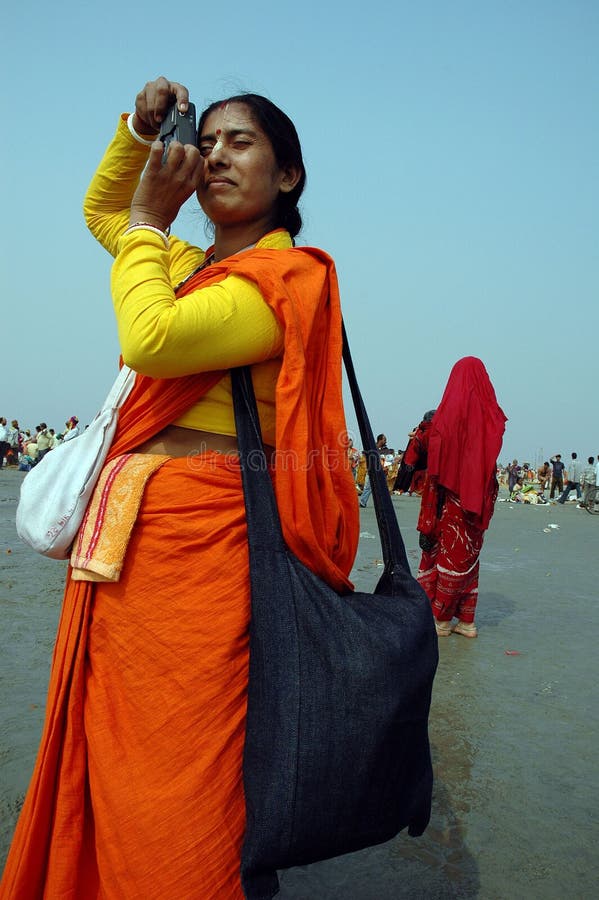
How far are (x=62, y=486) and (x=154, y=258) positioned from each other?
526mm

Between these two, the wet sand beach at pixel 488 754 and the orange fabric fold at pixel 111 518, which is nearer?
the orange fabric fold at pixel 111 518

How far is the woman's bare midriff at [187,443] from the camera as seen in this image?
168cm

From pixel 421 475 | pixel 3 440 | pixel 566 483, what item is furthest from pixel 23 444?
pixel 421 475

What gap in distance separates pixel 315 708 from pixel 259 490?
0.45 meters

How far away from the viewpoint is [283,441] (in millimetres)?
1570

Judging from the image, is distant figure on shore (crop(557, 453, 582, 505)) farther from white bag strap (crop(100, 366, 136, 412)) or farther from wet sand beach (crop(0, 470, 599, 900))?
white bag strap (crop(100, 366, 136, 412))

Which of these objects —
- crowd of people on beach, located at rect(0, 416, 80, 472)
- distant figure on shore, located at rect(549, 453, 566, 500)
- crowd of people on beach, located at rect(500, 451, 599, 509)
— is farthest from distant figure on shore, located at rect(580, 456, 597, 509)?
crowd of people on beach, located at rect(0, 416, 80, 472)

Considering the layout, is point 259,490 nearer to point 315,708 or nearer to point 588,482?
point 315,708

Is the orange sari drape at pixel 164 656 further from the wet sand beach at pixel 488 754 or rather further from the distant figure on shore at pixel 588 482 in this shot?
the distant figure on shore at pixel 588 482

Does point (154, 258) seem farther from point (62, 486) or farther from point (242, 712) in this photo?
point (242, 712)

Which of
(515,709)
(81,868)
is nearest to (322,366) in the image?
(81,868)

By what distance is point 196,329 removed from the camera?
1.48 m

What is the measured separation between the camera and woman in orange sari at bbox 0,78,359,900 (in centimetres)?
147

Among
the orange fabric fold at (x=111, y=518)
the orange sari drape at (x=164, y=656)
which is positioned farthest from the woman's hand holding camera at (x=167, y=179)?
Answer: the orange fabric fold at (x=111, y=518)
